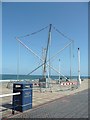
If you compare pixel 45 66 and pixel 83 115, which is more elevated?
pixel 45 66

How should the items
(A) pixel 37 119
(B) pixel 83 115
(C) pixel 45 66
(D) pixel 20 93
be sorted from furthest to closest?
(C) pixel 45 66 < (D) pixel 20 93 < (B) pixel 83 115 < (A) pixel 37 119

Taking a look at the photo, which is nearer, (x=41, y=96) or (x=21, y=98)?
(x=21, y=98)

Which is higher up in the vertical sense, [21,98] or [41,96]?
[21,98]

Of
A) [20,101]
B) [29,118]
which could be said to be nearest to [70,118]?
[29,118]

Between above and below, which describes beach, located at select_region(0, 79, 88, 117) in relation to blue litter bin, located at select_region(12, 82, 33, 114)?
below

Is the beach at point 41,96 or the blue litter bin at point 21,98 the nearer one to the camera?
the blue litter bin at point 21,98

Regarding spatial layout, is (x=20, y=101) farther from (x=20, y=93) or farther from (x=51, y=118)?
(x=51, y=118)

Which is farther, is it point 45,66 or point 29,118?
point 45,66

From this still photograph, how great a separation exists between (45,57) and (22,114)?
2818 cm

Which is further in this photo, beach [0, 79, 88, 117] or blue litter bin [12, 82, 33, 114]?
beach [0, 79, 88, 117]

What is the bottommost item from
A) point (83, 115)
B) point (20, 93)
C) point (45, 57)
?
point (83, 115)

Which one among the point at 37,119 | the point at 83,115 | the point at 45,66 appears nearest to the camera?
the point at 37,119

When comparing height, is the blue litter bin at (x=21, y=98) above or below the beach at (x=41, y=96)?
above

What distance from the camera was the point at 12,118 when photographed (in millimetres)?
10695
